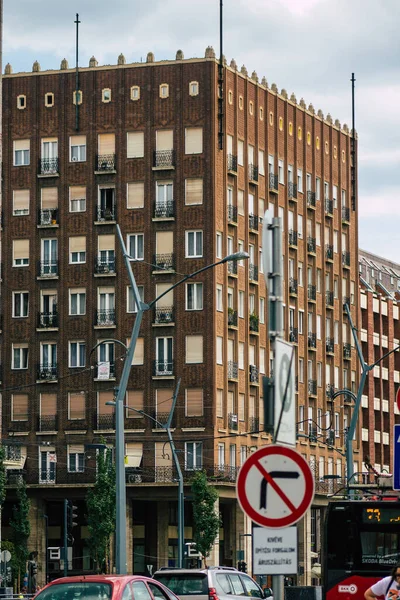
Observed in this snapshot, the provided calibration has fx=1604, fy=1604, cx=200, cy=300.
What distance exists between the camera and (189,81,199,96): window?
90444mm

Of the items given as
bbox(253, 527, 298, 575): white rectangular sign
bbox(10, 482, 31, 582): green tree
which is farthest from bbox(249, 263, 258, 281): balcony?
bbox(253, 527, 298, 575): white rectangular sign

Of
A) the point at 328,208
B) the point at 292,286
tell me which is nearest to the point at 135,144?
the point at 292,286

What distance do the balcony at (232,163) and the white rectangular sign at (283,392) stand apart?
3097 inches

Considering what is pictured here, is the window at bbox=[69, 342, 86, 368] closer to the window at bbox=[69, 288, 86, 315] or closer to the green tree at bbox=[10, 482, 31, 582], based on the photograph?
the window at bbox=[69, 288, 86, 315]

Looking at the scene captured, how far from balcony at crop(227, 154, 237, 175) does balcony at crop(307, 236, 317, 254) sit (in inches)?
392

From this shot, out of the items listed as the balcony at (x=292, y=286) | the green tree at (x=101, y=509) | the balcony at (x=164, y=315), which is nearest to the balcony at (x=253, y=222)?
the balcony at (x=292, y=286)

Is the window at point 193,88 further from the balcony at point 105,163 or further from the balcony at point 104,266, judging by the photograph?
the balcony at point 104,266

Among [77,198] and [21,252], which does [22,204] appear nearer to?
[21,252]

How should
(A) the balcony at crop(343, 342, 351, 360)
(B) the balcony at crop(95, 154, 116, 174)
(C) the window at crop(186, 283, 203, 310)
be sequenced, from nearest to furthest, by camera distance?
(C) the window at crop(186, 283, 203, 310) < (B) the balcony at crop(95, 154, 116, 174) < (A) the balcony at crop(343, 342, 351, 360)

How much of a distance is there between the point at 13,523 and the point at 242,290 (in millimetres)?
19047

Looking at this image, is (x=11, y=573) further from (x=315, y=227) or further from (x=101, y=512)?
(x=315, y=227)

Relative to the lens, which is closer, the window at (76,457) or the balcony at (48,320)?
the window at (76,457)

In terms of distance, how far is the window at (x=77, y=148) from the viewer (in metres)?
92.0

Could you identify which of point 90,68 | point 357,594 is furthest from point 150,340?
point 357,594
